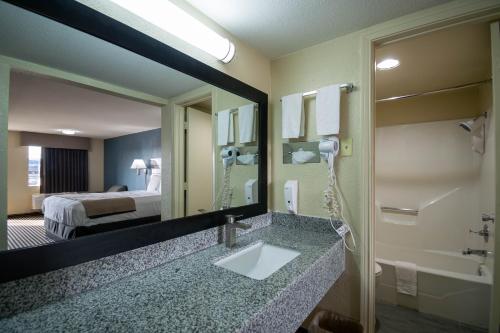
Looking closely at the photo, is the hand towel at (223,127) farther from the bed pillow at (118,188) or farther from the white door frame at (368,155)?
the white door frame at (368,155)

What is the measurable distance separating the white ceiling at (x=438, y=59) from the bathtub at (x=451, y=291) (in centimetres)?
170

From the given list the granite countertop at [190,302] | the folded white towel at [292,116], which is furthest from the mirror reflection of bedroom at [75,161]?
the folded white towel at [292,116]

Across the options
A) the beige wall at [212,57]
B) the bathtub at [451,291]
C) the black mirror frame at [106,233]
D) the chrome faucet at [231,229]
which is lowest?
the bathtub at [451,291]

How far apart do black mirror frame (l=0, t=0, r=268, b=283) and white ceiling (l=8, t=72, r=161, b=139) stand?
0.67ft

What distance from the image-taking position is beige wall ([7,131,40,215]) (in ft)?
2.11

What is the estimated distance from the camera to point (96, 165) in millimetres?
927

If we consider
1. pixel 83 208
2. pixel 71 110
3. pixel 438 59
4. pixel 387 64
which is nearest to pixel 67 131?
pixel 71 110

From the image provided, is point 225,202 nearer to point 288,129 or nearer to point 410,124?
Answer: point 288,129

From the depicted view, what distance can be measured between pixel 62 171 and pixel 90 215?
8.9 inches

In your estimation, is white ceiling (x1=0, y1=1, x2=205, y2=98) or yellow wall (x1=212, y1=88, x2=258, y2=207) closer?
white ceiling (x1=0, y1=1, x2=205, y2=98)

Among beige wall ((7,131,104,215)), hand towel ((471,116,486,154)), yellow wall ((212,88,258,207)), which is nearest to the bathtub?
hand towel ((471,116,486,154))

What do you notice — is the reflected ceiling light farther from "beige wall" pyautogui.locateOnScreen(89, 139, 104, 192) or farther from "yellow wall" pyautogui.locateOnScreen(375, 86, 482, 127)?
"yellow wall" pyautogui.locateOnScreen(375, 86, 482, 127)

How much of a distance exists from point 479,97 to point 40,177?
11.4 feet

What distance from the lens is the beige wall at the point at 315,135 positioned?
133 cm
